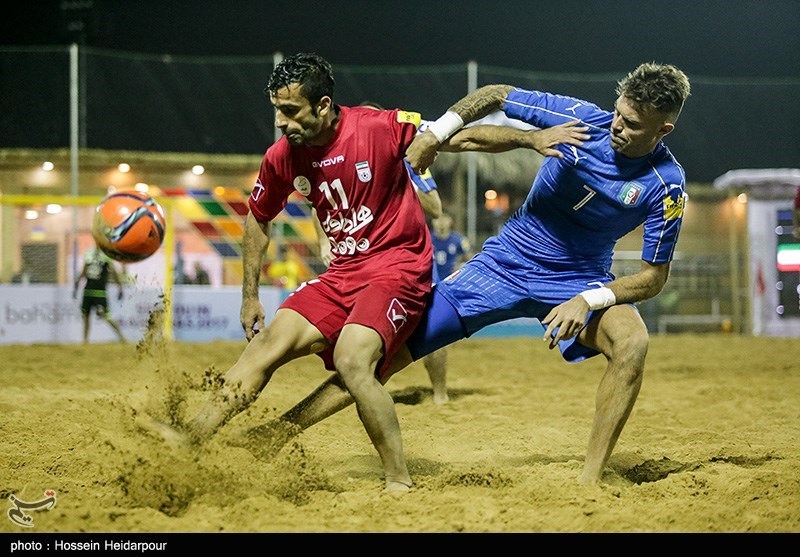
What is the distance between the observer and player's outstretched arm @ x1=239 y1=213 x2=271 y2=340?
472cm

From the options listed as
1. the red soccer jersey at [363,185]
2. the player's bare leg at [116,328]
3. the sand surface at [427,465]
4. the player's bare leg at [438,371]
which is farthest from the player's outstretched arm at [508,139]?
the player's bare leg at [116,328]

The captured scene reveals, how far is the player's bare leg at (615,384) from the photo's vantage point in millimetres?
4559

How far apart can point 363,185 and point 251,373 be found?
1.06 m

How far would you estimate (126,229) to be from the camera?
7.45m

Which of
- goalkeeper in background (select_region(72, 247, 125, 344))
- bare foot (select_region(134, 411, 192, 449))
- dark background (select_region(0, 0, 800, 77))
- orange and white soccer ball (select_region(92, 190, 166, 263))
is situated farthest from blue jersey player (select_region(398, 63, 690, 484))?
dark background (select_region(0, 0, 800, 77))

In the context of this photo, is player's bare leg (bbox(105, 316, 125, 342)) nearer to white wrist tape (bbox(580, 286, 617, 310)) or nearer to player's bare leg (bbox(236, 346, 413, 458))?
player's bare leg (bbox(236, 346, 413, 458))

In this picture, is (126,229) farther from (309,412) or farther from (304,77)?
(304,77)

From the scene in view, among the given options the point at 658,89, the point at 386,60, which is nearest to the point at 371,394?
the point at 658,89

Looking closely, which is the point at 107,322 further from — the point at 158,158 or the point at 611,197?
the point at 611,197

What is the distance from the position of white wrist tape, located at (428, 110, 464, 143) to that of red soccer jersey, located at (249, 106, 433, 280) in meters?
0.16

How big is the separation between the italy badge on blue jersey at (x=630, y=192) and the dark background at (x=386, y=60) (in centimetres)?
1257

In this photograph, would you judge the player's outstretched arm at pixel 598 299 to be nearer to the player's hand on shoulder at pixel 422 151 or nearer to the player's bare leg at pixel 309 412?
the player's bare leg at pixel 309 412
